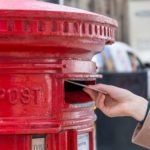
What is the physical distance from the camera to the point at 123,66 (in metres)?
8.88

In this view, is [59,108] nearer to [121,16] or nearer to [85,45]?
[85,45]

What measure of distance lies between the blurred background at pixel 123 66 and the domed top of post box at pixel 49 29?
124 cm

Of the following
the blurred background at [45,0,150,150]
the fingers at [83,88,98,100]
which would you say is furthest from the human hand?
the blurred background at [45,0,150,150]

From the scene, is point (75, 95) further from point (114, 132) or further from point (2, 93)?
point (114, 132)

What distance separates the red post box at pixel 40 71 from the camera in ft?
5.18

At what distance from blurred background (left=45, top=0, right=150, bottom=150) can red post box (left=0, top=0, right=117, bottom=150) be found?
4.20 feet

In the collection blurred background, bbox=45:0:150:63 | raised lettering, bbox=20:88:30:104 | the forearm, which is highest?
blurred background, bbox=45:0:150:63

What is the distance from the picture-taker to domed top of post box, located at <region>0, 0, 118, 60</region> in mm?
1536

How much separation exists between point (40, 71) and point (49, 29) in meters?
0.20

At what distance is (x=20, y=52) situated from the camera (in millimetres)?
1661

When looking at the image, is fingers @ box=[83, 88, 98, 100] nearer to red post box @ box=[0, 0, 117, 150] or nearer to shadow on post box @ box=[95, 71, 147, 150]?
red post box @ box=[0, 0, 117, 150]

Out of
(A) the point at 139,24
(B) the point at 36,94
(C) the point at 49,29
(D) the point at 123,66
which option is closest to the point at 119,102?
(B) the point at 36,94

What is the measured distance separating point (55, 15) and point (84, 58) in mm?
360

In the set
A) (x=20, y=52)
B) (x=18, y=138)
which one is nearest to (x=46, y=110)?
(x=18, y=138)
